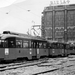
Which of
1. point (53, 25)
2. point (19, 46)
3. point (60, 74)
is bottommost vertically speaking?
point (60, 74)

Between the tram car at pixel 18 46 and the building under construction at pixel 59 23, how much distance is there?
53.6 meters

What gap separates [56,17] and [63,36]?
27.1 ft

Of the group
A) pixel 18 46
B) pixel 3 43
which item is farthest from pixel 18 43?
pixel 3 43

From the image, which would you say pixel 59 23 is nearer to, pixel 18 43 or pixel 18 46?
pixel 18 43

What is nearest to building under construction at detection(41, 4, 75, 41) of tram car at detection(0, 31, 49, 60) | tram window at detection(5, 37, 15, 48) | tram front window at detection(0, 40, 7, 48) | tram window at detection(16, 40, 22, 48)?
tram car at detection(0, 31, 49, 60)

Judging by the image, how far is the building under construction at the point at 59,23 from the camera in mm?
83062

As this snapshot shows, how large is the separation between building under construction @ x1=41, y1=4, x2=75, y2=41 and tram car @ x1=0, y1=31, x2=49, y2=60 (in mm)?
53641

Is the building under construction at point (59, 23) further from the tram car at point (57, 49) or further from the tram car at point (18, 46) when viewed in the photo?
the tram car at point (18, 46)

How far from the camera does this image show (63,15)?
8544 centimetres

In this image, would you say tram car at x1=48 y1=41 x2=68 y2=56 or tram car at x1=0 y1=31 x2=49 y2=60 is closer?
tram car at x1=0 y1=31 x2=49 y2=60

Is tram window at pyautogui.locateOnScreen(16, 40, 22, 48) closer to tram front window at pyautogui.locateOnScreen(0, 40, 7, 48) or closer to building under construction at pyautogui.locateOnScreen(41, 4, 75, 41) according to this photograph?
tram front window at pyautogui.locateOnScreen(0, 40, 7, 48)

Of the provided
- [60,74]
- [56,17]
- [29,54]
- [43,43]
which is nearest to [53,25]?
[56,17]

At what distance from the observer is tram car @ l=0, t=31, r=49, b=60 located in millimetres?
22078

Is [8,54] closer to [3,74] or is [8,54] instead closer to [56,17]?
[3,74]
